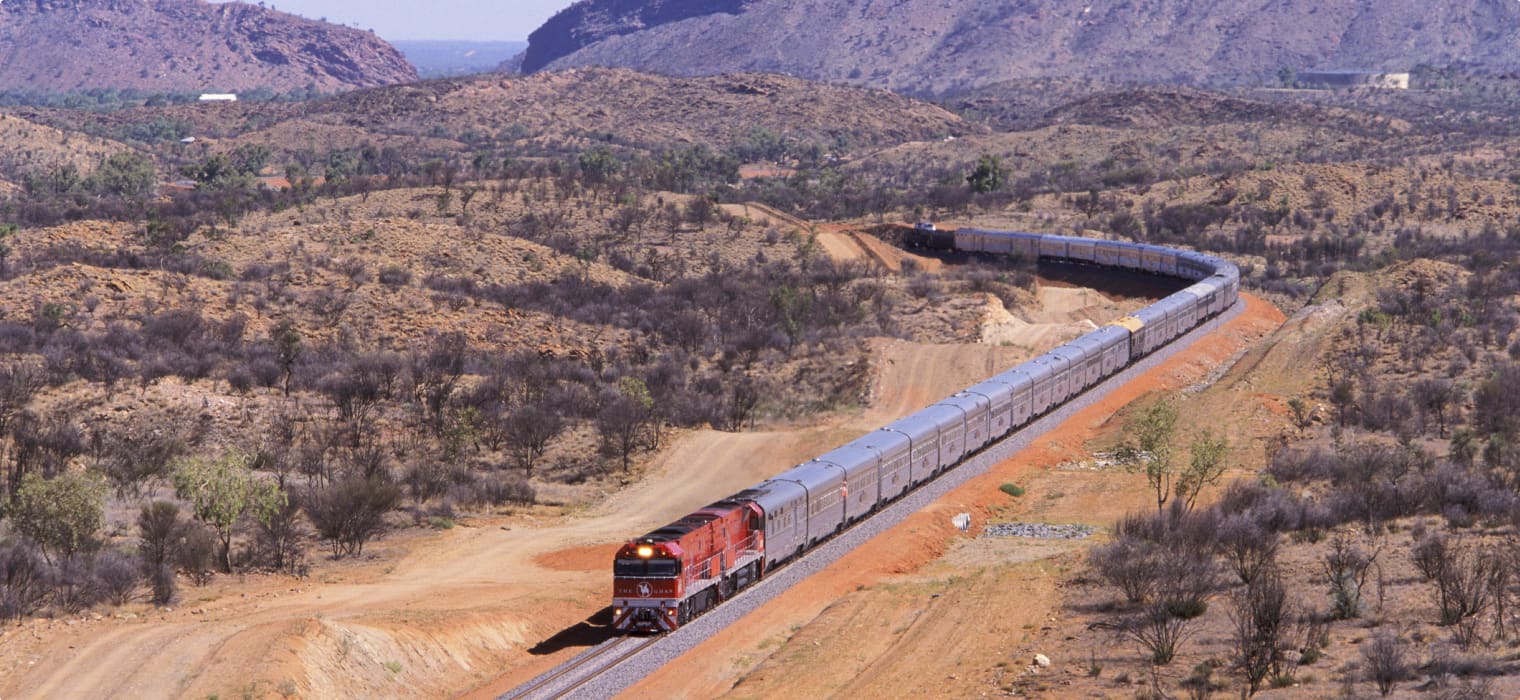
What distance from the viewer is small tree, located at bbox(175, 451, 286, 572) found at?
3600 cm

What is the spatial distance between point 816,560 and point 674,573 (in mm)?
7569

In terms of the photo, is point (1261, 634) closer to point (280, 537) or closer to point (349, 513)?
point (349, 513)

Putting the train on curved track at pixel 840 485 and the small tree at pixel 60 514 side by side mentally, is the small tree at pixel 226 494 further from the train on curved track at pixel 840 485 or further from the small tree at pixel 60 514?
the train on curved track at pixel 840 485

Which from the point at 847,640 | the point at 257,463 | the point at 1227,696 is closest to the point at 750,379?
the point at 257,463

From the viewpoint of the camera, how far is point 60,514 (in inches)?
1356

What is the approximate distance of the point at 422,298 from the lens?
73438mm

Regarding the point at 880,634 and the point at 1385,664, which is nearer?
the point at 1385,664

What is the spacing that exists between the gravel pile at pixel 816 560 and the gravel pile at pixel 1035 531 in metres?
2.21

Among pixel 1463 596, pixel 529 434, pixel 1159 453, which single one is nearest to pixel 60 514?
pixel 529 434

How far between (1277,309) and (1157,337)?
2039 cm

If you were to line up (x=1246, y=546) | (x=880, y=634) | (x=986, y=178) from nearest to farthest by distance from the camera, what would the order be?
1. (x=880, y=634)
2. (x=1246, y=546)
3. (x=986, y=178)

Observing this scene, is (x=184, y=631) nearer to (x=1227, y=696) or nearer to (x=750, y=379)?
(x=1227, y=696)

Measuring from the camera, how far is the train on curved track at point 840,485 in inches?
1169

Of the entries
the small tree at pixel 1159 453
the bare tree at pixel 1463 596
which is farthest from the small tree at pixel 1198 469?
the bare tree at pixel 1463 596
